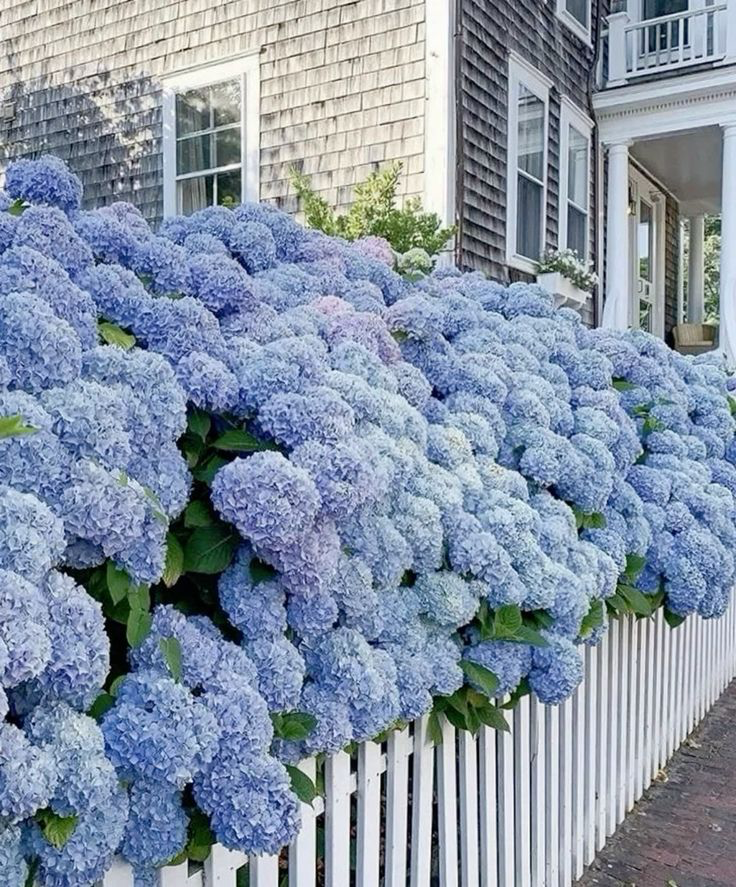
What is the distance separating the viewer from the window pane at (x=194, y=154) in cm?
856

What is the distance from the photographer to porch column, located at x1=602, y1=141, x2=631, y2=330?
9719 mm

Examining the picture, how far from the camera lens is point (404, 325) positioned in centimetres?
254

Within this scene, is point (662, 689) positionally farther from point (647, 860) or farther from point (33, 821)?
point (33, 821)

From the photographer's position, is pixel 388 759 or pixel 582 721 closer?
pixel 388 759

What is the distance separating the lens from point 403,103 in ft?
23.8

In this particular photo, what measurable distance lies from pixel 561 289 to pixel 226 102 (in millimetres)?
3636

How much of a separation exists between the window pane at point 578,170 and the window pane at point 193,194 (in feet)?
12.5

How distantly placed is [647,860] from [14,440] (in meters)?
2.80

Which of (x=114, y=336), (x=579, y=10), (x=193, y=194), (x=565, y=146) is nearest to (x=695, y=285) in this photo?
(x=579, y=10)

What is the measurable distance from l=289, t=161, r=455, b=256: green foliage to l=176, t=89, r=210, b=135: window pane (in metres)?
2.22

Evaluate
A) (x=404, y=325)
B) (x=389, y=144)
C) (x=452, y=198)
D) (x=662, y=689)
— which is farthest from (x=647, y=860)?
(x=389, y=144)

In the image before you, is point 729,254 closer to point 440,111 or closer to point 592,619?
point 440,111

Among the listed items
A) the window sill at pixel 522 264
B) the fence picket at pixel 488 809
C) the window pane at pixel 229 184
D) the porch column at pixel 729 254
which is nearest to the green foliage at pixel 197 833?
the fence picket at pixel 488 809

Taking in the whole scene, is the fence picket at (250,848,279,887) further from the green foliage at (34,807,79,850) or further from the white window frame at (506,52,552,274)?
the white window frame at (506,52,552,274)
